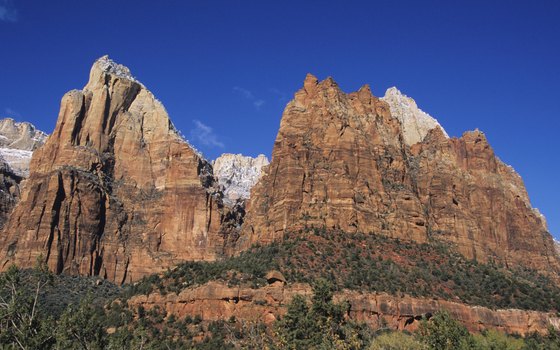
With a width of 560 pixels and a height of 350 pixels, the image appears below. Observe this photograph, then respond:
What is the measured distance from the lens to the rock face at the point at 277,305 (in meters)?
78.9

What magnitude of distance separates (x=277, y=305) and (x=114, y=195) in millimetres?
64703

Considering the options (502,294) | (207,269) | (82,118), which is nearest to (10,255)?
(82,118)

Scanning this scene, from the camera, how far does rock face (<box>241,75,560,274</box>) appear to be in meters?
104

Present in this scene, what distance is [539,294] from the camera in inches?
4016

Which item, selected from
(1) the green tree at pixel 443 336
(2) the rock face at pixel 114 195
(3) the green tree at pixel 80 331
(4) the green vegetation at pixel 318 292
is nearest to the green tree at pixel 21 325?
(3) the green tree at pixel 80 331

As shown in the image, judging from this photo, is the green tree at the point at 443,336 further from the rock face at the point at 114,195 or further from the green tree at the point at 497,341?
the rock face at the point at 114,195

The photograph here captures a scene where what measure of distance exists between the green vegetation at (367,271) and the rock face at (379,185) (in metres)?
4.29

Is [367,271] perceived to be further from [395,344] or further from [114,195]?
[114,195]

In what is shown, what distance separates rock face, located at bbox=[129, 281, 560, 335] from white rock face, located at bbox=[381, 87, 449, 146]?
59.1 metres

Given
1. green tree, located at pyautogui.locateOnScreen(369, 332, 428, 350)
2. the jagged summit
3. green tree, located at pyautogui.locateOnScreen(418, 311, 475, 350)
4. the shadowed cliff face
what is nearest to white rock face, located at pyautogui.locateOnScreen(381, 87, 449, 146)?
the shadowed cliff face

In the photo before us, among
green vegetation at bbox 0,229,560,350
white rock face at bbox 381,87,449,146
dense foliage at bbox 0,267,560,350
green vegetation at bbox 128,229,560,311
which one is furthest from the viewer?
white rock face at bbox 381,87,449,146

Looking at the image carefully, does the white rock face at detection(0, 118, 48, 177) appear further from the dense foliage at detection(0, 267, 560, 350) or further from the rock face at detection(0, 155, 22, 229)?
the dense foliage at detection(0, 267, 560, 350)

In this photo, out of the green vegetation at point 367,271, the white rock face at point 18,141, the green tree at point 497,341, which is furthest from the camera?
the white rock face at point 18,141

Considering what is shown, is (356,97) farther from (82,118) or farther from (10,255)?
(10,255)
